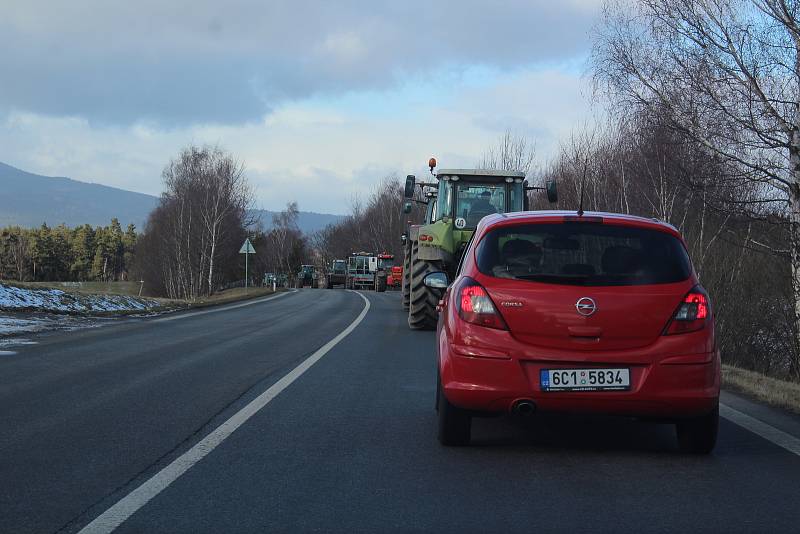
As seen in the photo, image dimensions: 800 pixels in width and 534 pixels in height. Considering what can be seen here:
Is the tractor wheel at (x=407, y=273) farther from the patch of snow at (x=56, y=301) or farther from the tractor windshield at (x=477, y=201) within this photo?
the patch of snow at (x=56, y=301)

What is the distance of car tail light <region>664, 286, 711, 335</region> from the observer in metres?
5.71

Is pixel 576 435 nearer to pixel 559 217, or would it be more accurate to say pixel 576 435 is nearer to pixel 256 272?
pixel 559 217

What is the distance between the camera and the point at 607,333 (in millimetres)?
5680

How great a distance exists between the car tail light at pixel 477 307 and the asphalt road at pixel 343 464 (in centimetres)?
91

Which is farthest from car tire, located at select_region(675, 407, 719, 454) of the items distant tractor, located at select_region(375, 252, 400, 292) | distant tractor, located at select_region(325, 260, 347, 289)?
distant tractor, located at select_region(325, 260, 347, 289)

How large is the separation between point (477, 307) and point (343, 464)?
1337 millimetres

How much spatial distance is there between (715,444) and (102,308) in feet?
60.3

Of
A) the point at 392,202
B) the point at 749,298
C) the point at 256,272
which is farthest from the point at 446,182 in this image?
the point at 256,272

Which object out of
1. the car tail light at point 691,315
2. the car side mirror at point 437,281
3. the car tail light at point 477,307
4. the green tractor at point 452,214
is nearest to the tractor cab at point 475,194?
the green tractor at point 452,214

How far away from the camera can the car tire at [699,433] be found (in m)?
5.91

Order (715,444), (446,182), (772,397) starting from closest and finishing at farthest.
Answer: (715,444) → (772,397) → (446,182)

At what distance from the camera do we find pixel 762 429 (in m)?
6.98

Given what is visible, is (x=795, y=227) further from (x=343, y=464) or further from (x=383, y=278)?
(x=383, y=278)

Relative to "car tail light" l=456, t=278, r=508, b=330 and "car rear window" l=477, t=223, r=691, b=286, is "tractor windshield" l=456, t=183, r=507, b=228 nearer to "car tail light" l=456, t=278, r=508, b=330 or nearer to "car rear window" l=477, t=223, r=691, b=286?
"car rear window" l=477, t=223, r=691, b=286
